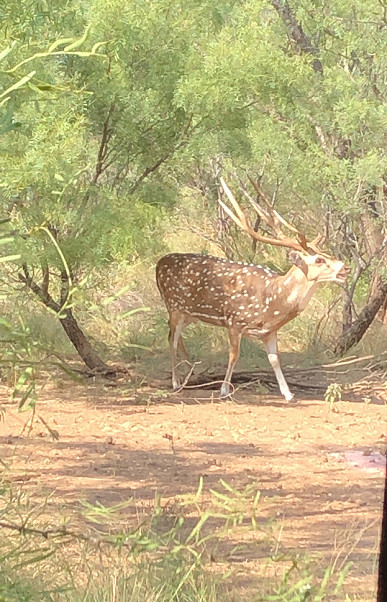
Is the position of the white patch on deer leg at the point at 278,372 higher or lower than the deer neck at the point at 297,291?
lower

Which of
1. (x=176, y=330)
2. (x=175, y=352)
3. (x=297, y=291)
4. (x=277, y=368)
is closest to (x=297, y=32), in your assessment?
(x=297, y=291)

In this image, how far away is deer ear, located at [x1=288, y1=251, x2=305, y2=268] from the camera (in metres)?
6.23

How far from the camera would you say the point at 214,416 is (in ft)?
19.2

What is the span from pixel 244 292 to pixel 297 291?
0.28m

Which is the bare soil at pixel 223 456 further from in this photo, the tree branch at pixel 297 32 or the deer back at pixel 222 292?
the tree branch at pixel 297 32

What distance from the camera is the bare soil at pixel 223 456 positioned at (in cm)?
383

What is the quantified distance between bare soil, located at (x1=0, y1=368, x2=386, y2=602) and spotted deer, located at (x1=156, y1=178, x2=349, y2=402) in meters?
0.33

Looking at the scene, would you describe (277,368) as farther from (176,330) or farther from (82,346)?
(82,346)

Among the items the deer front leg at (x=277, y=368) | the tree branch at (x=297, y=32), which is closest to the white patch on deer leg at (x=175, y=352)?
the deer front leg at (x=277, y=368)

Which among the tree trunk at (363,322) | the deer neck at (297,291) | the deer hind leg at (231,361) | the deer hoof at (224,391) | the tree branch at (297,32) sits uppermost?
the tree branch at (297,32)

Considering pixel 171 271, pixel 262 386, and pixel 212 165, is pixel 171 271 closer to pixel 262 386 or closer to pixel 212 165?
pixel 262 386

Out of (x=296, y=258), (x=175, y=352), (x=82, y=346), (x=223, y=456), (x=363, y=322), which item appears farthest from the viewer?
(x=363, y=322)

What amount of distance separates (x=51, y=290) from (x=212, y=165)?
1900mm

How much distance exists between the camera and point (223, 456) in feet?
16.5
